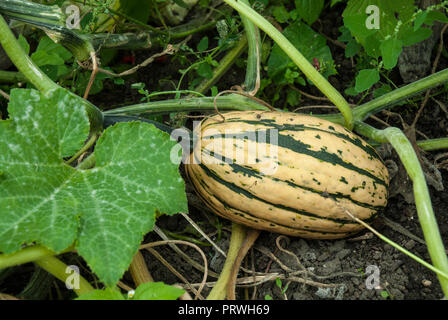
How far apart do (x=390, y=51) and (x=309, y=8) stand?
Answer: 0.46 meters

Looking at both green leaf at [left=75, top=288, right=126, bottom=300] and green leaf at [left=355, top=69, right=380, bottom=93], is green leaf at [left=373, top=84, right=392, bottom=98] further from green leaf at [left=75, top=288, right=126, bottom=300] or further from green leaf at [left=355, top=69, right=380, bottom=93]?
green leaf at [left=75, top=288, right=126, bottom=300]

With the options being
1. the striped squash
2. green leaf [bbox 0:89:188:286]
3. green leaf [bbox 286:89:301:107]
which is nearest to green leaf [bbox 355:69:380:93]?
the striped squash

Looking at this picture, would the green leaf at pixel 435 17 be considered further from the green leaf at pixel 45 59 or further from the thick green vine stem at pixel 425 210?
the green leaf at pixel 45 59

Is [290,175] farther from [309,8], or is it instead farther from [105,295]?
[309,8]

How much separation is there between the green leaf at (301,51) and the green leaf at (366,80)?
28cm

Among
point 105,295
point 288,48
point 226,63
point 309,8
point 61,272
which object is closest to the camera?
point 105,295

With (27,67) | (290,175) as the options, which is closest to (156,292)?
(290,175)

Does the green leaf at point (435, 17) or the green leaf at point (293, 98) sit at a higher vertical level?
the green leaf at point (435, 17)

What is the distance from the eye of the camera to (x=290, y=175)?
147 centimetres

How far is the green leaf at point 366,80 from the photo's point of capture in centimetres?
166

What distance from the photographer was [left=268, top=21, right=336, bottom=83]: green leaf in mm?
1980

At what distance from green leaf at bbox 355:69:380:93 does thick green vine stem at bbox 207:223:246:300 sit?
1.97ft

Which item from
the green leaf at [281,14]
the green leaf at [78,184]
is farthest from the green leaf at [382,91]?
the green leaf at [78,184]
